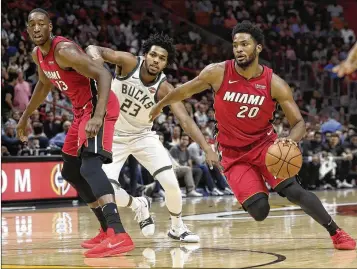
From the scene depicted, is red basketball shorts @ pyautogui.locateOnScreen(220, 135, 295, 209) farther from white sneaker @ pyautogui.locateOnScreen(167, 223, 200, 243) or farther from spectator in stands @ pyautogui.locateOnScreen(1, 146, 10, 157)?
spectator in stands @ pyautogui.locateOnScreen(1, 146, 10, 157)

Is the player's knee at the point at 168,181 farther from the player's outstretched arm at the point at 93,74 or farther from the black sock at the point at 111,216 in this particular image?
the player's outstretched arm at the point at 93,74

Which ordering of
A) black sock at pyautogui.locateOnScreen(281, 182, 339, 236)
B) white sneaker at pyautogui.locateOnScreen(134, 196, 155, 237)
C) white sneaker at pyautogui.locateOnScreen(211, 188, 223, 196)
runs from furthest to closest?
white sneaker at pyautogui.locateOnScreen(211, 188, 223, 196), white sneaker at pyautogui.locateOnScreen(134, 196, 155, 237), black sock at pyautogui.locateOnScreen(281, 182, 339, 236)

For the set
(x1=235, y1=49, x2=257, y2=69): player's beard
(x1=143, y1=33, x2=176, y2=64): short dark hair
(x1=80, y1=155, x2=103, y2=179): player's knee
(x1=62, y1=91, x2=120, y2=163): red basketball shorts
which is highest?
(x1=143, y1=33, x2=176, y2=64): short dark hair

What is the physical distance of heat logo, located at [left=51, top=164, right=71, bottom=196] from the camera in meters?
13.4

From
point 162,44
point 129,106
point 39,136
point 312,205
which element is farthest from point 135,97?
point 39,136

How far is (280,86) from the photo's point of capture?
640 cm

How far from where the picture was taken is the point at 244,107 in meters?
6.45

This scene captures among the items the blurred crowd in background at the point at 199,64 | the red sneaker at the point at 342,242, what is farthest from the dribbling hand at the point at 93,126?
the blurred crowd in background at the point at 199,64

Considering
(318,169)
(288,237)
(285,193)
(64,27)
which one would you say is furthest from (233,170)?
(64,27)

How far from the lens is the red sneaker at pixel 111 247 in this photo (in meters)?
5.90

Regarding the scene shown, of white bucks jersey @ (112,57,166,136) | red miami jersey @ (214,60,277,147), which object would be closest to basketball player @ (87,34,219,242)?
white bucks jersey @ (112,57,166,136)

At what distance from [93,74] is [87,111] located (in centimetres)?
43

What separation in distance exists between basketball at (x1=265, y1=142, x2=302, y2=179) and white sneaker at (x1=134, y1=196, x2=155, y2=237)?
1.61 m

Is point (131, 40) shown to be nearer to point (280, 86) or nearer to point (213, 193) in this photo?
point (213, 193)
